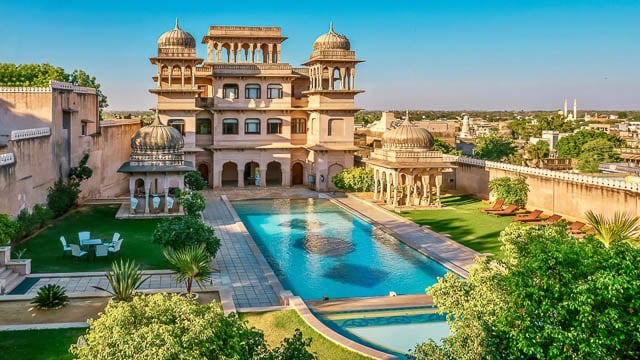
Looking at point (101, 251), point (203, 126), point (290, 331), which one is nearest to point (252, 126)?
point (203, 126)

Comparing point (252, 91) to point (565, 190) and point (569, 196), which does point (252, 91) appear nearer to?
point (565, 190)

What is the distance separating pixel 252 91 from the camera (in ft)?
117

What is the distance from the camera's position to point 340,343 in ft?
34.8

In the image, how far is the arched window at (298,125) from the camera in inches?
1431

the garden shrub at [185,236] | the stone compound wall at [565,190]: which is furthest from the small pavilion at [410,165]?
the garden shrub at [185,236]

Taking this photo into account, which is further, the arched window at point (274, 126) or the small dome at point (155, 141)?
the arched window at point (274, 126)

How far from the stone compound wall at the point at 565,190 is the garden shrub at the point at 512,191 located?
0.67m

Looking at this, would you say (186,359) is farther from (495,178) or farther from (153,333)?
(495,178)

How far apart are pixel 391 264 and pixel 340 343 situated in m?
7.44

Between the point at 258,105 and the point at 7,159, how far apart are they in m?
18.7

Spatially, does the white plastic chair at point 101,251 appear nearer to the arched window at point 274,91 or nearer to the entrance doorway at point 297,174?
the arched window at point 274,91

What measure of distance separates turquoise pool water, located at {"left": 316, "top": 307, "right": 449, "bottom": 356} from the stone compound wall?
11506mm

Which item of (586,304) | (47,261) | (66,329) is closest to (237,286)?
(66,329)

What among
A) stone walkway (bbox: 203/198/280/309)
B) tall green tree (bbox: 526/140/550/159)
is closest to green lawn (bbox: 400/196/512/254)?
stone walkway (bbox: 203/198/280/309)
